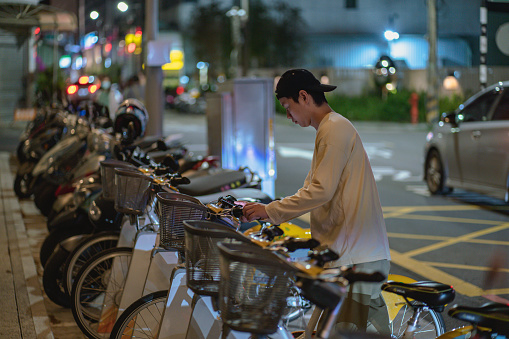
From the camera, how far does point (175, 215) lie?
3.86m

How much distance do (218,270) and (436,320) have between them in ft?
4.68

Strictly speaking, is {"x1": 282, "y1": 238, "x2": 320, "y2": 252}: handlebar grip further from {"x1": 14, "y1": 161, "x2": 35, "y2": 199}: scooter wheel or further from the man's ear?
{"x1": 14, "y1": 161, "x2": 35, "y2": 199}: scooter wheel

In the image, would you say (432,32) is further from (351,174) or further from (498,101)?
(351,174)

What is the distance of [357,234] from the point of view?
3471mm

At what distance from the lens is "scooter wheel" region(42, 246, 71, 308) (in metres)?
5.89

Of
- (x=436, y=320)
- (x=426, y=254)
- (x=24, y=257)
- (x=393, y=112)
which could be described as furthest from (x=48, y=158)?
(x=393, y=112)

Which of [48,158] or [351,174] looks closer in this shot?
[351,174]

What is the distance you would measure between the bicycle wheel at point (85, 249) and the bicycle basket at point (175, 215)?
1.66 meters

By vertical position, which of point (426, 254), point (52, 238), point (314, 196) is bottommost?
point (426, 254)

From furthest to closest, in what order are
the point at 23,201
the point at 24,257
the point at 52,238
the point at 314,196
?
the point at 23,201 < the point at 24,257 < the point at 52,238 < the point at 314,196

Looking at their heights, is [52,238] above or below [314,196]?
below

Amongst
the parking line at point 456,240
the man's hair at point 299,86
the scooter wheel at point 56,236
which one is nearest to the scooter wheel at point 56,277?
the scooter wheel at point 56,236

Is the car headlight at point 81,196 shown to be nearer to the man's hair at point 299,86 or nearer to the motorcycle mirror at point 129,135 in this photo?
the motorcycle mirror at point 129,135

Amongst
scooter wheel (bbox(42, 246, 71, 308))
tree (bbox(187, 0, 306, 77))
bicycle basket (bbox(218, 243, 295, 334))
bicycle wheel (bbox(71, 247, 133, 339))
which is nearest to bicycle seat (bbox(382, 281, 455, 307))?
bicycle basket (bbox(218, 243, 295, 334))
